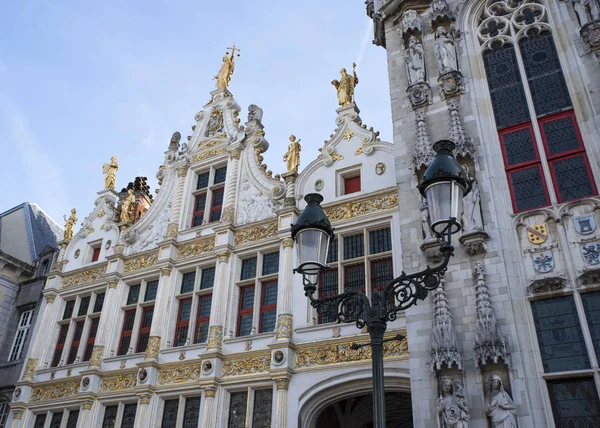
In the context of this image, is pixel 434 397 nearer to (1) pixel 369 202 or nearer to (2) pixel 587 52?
(1) pixel 369 202

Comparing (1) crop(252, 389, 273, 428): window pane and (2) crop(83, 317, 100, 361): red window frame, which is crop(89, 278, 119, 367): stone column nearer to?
(2) crop(83, 317, 100, 361): red window frame

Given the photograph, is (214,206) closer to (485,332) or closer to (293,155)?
(293,155)

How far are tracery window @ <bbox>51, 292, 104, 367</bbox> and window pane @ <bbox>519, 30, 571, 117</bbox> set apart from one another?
51.1 ft

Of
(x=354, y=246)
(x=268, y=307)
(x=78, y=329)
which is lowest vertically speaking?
(x=268, y=307)

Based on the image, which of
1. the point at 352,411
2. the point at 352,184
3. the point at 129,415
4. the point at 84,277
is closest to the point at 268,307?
the point at 352,411

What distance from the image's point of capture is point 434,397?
1000 cm

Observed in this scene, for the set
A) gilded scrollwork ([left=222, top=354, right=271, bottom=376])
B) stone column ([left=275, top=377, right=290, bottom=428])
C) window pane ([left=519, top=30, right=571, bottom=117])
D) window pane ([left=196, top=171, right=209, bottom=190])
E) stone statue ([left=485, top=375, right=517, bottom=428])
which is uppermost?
window pane ([left=196, top=171, right=209, bottom=190])

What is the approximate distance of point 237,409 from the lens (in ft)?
48.1

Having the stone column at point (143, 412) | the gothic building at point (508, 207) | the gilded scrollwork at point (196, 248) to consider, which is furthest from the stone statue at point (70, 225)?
the gothic building at point (508, 207)

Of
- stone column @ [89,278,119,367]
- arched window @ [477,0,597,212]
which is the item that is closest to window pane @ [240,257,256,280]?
stone column @ [89,278,119,367]

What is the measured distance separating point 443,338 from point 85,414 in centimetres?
1223

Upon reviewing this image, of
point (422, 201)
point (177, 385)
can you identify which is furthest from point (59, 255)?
point (422, 201)

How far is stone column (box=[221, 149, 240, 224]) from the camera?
17578 mm

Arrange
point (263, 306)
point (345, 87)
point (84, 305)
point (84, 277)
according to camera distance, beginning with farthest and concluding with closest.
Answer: point (84, 277), point (84, 305), point (345, 87), point (263, 306)
